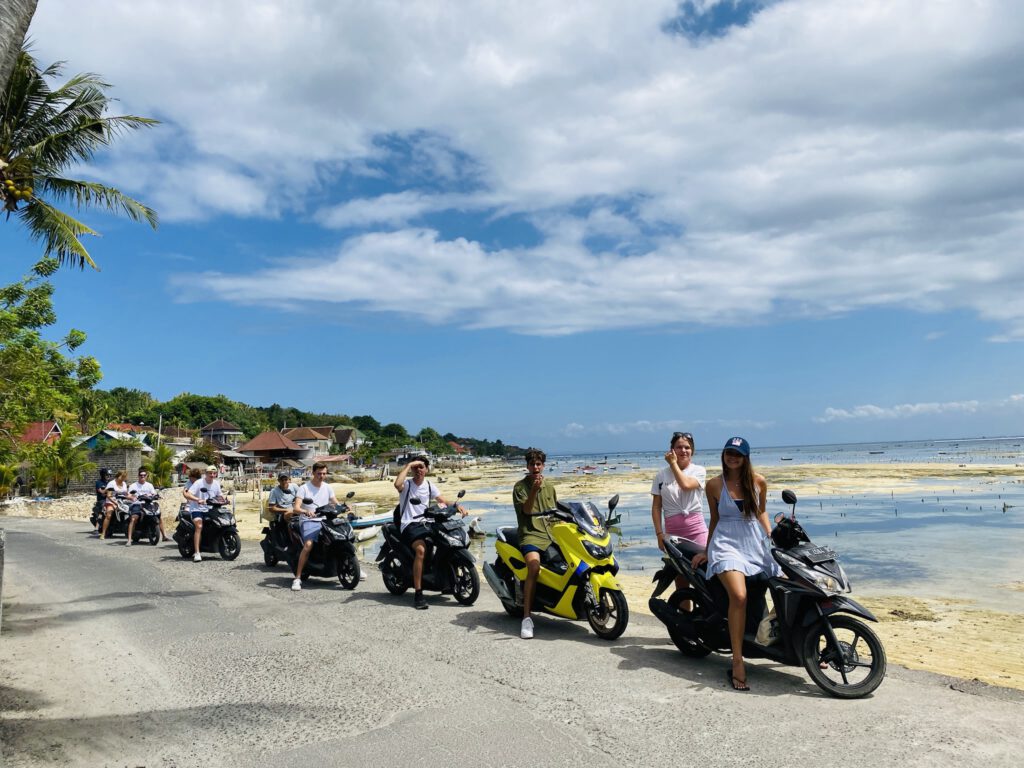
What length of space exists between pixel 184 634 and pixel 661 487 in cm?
472

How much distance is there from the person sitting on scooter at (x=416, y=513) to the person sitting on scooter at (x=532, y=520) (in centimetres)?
167

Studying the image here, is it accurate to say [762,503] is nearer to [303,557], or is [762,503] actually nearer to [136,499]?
[303,557]

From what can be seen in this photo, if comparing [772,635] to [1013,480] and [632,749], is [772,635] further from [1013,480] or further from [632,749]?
[1013,480]

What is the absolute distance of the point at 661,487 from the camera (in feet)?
21.6

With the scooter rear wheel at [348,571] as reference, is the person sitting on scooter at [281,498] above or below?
above

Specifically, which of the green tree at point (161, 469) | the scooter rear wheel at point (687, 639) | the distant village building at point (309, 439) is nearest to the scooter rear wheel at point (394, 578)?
the scooter rear wheel at point (687, 639)

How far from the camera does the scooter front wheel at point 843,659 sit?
463cm

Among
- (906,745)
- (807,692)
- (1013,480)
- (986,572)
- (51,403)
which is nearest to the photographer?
(906,745)

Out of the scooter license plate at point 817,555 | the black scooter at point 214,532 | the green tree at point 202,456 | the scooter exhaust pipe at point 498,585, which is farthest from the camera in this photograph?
the green tree at point 202,456

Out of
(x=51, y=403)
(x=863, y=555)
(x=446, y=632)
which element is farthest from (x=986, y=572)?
(x=51, y=403)

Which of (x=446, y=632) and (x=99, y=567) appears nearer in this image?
(x=446, y=632)

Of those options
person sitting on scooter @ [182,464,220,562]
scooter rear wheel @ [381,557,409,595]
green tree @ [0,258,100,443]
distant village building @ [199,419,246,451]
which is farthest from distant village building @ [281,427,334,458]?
scooter rear wheel @ [381,557,409,595]

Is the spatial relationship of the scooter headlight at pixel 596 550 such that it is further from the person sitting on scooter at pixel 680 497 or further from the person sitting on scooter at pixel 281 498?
the person sitting on scooter at pixel 281 498

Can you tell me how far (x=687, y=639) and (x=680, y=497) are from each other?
1.24 metres
